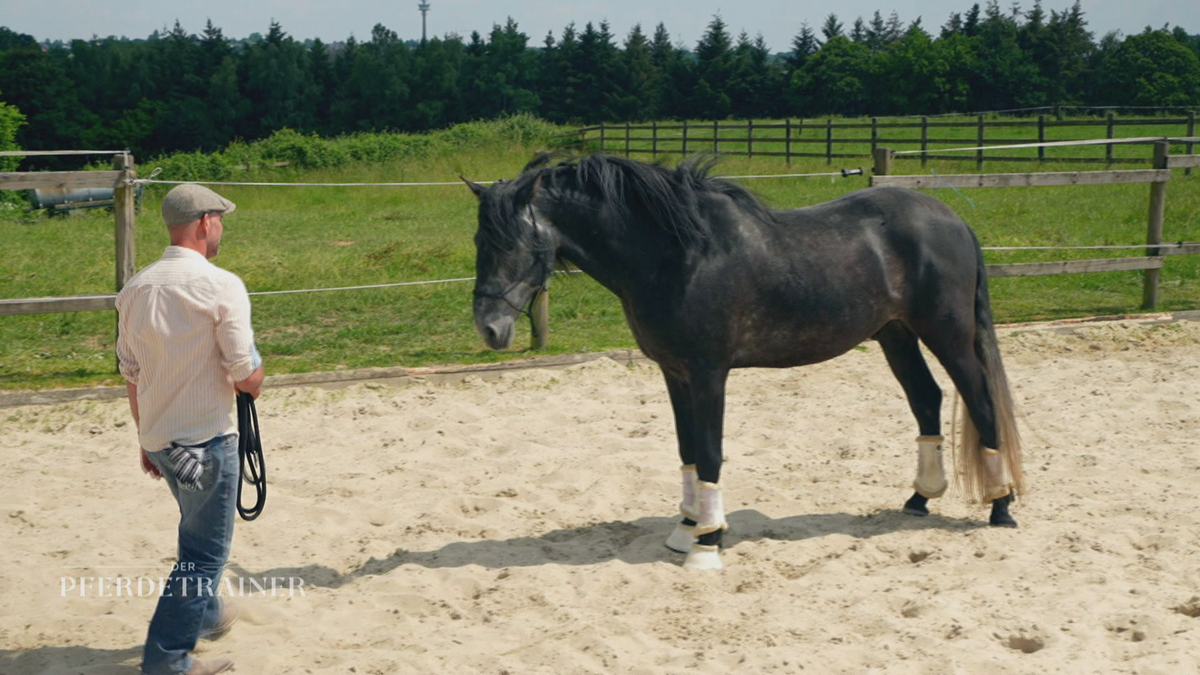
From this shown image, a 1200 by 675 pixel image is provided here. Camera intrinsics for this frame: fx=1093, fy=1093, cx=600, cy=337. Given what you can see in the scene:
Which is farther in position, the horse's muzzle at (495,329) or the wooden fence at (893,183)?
the wooden fence at (893,183)

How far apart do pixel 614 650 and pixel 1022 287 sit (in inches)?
324

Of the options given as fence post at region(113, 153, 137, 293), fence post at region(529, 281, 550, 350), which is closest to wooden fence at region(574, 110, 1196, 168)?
fence post at region(529, 281, 550, 350)

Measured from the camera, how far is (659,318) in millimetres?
4328

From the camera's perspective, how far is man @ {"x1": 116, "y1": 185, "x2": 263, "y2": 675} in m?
3.21

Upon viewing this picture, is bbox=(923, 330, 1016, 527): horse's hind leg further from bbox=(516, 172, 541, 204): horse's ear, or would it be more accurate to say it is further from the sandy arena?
bbox=(516, 172, 541, 204): horse's ear

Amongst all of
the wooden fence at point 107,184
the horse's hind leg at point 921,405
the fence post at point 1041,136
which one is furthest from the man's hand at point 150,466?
the fence post at point 1041,136

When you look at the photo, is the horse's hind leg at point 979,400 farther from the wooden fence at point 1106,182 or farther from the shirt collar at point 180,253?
the wooden fence at point 1106,182

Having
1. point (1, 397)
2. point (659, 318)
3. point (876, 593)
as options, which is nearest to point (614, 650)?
point (876, 593)

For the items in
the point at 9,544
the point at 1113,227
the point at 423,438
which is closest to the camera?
the point at 9,544

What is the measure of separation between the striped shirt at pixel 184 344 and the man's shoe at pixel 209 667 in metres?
0.73

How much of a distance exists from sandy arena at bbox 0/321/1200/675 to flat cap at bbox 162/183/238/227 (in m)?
1.46

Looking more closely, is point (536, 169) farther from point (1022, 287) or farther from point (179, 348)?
point (1022, 287)

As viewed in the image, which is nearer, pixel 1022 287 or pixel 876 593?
pixel 876 593

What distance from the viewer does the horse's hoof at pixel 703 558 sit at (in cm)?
435
